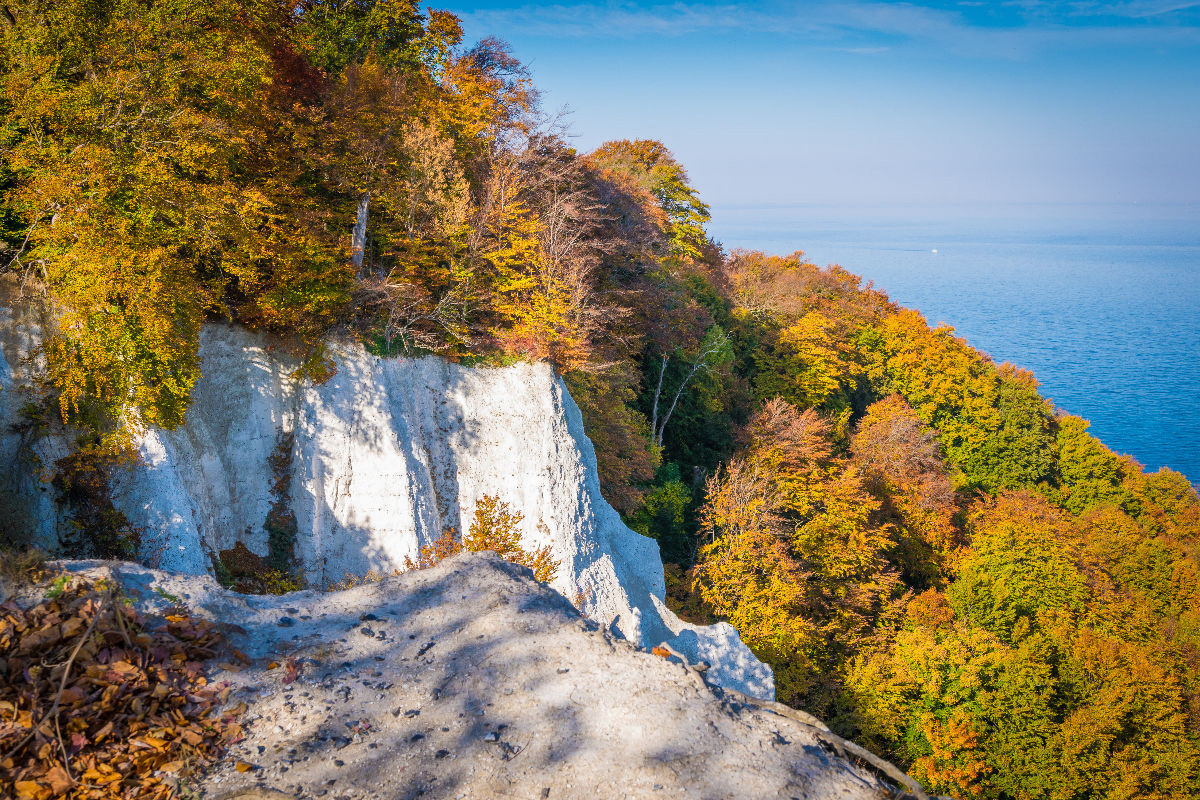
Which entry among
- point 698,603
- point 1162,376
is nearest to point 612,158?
point 698,603

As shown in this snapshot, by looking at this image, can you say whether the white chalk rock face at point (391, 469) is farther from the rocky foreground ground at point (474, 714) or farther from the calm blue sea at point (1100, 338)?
the calm blue sea at point (1100, 338)

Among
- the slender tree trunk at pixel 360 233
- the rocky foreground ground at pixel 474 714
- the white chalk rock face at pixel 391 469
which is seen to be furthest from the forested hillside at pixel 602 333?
the rocky foreground ground at pixel 474 714

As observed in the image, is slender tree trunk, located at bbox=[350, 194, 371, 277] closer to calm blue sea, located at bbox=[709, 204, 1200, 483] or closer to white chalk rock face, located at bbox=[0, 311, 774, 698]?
white chalk rock face, located at bbox=[0, 311, 774, 698]

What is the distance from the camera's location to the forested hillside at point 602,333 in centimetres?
1339

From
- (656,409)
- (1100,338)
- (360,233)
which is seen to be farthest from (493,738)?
(1100,338)

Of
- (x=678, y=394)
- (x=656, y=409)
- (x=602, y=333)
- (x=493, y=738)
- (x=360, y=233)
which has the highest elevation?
(x=360, y=233)

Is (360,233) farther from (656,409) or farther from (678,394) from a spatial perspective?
(656,409)

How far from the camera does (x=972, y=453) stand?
153 feet

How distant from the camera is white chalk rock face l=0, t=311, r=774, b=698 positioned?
16703 millimetres

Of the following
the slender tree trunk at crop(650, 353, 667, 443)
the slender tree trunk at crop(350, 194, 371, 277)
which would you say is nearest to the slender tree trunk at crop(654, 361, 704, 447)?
the slender tree trunk at crop(650, 353, 667, 443)

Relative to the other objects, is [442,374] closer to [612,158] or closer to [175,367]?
[175,367]

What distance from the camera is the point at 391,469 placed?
1848cm

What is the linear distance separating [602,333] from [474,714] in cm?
2134

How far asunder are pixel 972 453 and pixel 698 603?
3179cm
